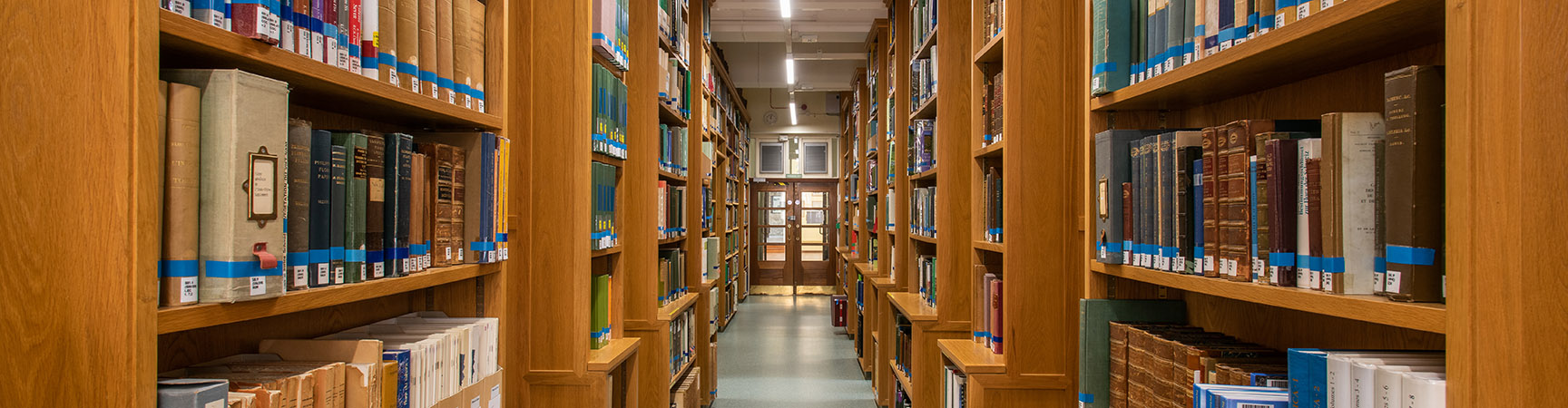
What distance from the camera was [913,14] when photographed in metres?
4.09

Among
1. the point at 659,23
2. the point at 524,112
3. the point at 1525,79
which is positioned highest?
the point at 659,23

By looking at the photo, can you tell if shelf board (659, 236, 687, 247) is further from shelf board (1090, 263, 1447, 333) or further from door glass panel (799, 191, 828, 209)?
door glass panel (799, 191, 828, 209)

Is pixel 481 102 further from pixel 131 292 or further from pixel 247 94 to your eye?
pixel 131 292

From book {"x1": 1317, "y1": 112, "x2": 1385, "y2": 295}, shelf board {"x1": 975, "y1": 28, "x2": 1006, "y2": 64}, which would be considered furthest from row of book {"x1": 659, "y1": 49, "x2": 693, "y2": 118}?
book {"x1": 1317, "y1": 112, "x2": 1385, "y2": 295}

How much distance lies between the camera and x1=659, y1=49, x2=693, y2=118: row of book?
Answer: 3.56m

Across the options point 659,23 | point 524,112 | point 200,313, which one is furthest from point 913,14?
point 200,313

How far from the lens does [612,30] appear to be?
8.94 ft

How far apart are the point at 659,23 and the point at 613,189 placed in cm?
92

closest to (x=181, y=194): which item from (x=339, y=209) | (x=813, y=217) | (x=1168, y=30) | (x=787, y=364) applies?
(x=339, y=209)

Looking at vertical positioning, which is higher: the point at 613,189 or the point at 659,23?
the point at 659,23

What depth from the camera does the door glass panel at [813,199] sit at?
12.3m

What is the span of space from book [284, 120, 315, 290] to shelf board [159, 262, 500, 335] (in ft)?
0.11

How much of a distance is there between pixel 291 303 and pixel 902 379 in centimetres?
332

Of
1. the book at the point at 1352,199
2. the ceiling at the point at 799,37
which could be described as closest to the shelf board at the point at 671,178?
the book at the point at 1352,199
